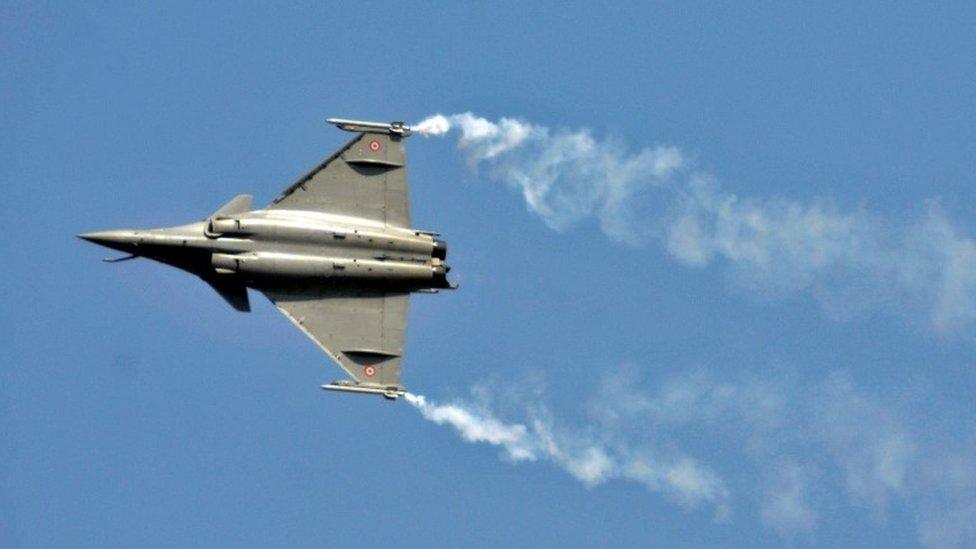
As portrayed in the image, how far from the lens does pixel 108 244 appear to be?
6456 centimetres

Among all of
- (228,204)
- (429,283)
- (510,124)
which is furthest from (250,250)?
(510,124)

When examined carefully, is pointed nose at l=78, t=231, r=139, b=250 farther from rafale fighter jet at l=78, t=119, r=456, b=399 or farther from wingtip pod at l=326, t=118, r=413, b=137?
wingtip pod at l=326, t=118, r=413, b=137

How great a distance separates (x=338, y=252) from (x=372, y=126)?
543cm

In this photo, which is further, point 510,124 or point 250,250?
point 510,124

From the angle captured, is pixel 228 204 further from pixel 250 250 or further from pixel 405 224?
pixel 405 224

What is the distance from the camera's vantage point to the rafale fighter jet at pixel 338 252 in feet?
211

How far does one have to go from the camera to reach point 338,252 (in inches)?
2559

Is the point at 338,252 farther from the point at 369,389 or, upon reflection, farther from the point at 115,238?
the point at 115,238

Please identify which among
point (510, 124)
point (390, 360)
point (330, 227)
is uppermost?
point (510, 124)

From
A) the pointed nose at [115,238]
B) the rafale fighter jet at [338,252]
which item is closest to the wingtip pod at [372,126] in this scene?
the rafale fighter jet at [338,252]

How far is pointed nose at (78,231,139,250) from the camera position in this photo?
64.4 m

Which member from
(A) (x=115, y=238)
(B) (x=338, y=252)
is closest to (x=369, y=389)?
(B) (x=338, y=252)

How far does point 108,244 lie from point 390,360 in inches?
439

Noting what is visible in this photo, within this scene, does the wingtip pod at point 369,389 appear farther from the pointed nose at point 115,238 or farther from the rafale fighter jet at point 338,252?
the pointed nose at point 115,238
